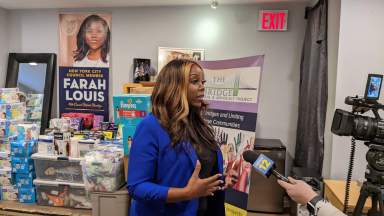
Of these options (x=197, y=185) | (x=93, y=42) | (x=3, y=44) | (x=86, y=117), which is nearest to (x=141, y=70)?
(x=93, y=42)

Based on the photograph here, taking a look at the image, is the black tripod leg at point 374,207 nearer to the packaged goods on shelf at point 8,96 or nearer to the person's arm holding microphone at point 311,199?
the person's arm holding microphone at point 311,199

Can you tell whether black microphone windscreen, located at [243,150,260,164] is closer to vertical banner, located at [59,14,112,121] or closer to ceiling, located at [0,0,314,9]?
ceiling, located at [0,0,314,9]

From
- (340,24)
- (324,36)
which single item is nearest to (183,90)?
(340,24)

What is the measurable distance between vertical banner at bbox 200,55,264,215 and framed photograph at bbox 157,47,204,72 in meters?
1.19

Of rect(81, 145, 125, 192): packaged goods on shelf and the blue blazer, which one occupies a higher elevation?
the blue blazer

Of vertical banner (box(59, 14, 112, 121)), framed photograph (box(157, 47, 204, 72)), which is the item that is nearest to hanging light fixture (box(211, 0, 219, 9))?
framed photograph (box(157, 47, 204, 72))

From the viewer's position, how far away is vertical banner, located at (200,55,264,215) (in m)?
2.29

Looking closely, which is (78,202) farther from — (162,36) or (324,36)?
(324,36)

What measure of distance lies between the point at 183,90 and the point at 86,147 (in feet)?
6.79

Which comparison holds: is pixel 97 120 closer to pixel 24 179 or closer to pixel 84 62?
pixel 84 62

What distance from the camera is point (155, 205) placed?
1.35 meters

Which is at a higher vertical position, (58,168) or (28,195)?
(58,168)

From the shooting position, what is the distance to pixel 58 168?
10.6 feet

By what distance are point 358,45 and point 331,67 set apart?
0.89ft
